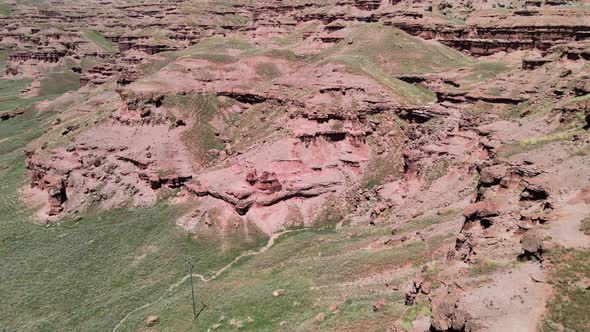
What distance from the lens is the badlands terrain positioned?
25203mm

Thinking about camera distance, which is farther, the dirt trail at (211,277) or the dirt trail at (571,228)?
the dirt trail at (211,277)

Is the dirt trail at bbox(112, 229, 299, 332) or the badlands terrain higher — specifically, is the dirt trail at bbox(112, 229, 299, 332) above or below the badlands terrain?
below

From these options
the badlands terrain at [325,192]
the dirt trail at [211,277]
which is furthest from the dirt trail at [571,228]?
the dirt trail at [211,277]

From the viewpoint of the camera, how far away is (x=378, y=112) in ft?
205

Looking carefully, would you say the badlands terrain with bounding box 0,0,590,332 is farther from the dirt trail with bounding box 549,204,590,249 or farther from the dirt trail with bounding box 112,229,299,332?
the dirt trail with bounding box 112,229,299,332

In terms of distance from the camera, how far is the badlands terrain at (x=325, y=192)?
2520cm

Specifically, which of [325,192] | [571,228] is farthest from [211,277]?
[571,228]

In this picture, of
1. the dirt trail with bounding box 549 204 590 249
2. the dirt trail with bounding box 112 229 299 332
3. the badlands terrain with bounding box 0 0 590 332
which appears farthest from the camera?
the dirt trail with bounding box 112 229 299 332

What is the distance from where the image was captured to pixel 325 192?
2286 inches

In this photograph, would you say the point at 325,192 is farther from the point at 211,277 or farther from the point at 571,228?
the point at 571,228

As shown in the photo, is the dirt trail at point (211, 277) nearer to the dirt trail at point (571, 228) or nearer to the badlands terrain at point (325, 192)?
the badlands terrain at point (325, 192)

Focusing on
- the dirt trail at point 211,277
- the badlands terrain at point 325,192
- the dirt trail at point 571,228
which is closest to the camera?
the dirt trail at point 571,228

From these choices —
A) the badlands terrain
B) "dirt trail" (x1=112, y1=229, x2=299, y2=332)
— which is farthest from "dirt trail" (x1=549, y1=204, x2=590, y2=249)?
"dirt trail" (x1=112, y1=229, x2=299, y2=332)

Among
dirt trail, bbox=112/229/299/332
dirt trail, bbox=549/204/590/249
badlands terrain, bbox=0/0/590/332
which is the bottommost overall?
dirt trail, bbox=112/229/299/332
